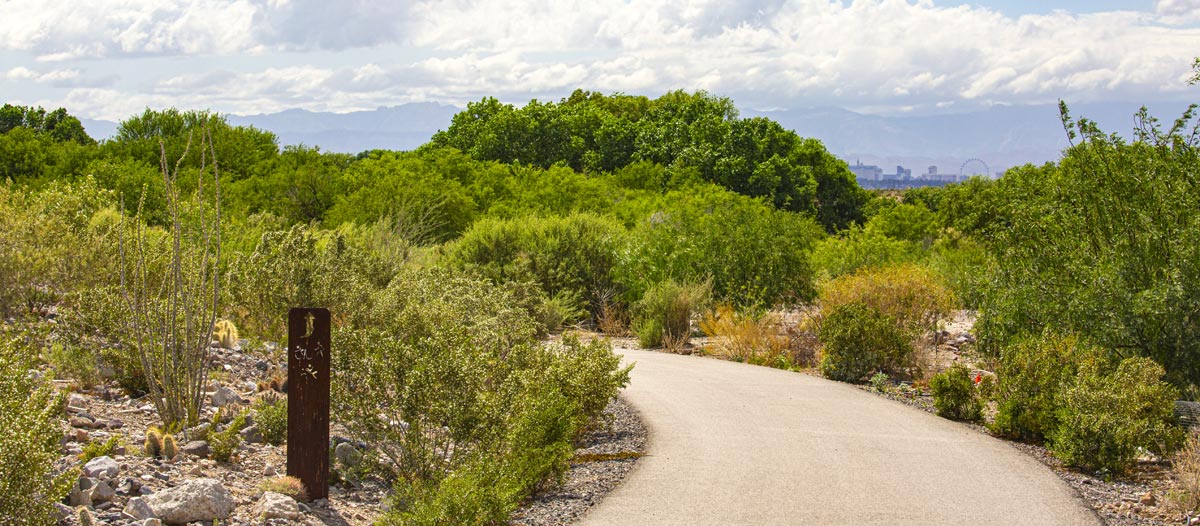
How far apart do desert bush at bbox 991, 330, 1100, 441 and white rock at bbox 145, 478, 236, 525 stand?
7.75m

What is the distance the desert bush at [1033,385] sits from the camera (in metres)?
10.8

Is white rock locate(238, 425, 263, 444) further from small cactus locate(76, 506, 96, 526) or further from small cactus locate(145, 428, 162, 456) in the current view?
small cactus locate(76, 506, 96, 526)

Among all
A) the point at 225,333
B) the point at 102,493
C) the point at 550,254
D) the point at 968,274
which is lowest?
the point at 102,493

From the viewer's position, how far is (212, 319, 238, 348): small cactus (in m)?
12.9

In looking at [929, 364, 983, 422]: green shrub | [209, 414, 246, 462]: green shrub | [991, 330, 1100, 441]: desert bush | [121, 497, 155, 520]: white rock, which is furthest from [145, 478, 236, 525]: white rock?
[929, 364, 983, 422]: green shrub

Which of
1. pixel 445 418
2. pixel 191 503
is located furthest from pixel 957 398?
pixel 191 503

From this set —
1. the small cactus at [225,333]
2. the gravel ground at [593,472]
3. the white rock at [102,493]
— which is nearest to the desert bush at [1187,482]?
the gravel ground at [593,472]

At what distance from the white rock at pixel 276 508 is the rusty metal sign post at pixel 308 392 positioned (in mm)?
383

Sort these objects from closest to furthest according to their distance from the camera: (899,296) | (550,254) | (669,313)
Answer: (899,296), (669,313), (550,254)

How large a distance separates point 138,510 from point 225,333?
23.1 feet

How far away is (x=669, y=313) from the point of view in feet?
65.3

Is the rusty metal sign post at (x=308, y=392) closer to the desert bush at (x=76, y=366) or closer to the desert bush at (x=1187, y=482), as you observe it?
the desert bush at (x=76, y=366)

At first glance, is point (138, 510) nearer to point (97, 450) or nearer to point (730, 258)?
point (97, 450)

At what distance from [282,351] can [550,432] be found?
4704 millimetres
